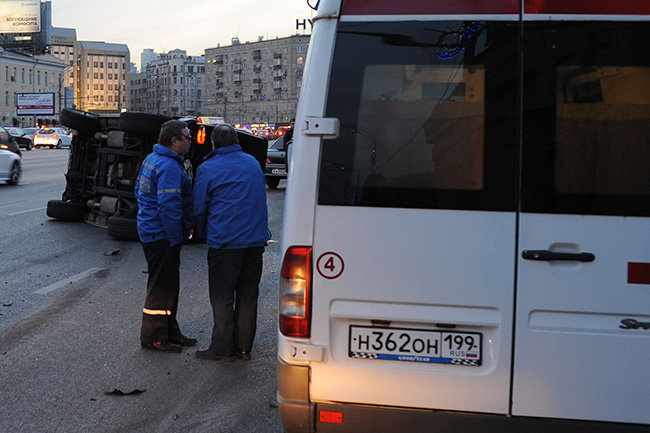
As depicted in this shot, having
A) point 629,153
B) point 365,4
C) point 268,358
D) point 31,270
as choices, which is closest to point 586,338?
point 629,153

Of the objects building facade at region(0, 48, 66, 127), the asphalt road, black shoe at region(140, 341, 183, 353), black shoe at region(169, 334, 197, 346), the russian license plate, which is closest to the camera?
the russian license plate

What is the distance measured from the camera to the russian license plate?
3238mm

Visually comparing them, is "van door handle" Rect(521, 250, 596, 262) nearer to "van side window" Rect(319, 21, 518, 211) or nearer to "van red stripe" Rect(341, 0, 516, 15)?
"van side window" Rect(319, 21, 518, 211)

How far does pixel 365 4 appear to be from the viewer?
3248mm

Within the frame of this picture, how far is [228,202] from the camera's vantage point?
17.9ft

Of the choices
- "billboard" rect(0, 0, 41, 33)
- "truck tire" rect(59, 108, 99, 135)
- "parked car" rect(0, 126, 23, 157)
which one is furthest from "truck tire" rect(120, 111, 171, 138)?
"billboard" rect(0, 0, 41, 33)

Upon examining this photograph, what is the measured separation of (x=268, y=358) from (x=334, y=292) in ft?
9.37

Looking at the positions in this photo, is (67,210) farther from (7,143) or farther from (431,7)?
(7,143)

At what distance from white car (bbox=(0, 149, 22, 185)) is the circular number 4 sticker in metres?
21.8

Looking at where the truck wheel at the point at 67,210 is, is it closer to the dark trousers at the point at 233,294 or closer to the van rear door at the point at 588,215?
the dark trousers at the point at 233,294

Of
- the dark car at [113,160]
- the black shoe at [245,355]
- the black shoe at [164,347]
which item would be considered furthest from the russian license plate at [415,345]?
the dark car at [113,160]

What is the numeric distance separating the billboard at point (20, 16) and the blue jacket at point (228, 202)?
97.8 m

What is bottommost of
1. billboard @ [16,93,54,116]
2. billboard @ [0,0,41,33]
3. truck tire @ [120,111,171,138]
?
→ truck tire @ [120,111,171,138]

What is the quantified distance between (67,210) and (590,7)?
12.8 meters
